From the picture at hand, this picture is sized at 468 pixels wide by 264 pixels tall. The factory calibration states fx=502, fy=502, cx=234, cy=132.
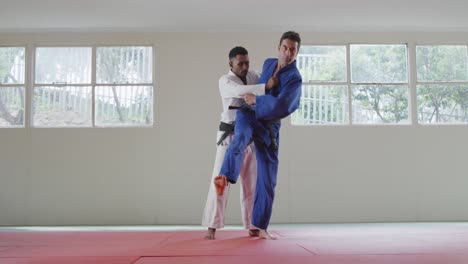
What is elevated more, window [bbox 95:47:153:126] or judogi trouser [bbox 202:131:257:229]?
window [bbox 95:47:153:126]

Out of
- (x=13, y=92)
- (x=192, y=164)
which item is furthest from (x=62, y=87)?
(x=192, y=164)

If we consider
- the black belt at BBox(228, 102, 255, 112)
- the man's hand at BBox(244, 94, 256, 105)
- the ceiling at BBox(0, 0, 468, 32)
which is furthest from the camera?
the ceiling at BBox(0, 0, 468, 32)

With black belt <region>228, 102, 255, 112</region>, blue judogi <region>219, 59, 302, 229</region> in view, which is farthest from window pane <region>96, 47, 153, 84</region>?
blue judogi <region>219, 59, 302, 229</region>

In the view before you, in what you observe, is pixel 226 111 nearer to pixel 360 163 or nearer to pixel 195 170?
pixel 195 170

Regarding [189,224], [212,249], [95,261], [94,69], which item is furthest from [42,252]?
[94,69]

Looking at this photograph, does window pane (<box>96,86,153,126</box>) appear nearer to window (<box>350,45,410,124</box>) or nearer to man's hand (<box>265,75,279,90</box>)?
window (<box>350,45,410,124</box>)

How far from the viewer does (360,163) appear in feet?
22.1

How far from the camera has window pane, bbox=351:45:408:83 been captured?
689cm

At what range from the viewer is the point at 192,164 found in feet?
21.8

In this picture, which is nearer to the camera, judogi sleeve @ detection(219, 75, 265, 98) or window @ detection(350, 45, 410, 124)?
judogi sleeve @ detection(219, 75, 265, 98)

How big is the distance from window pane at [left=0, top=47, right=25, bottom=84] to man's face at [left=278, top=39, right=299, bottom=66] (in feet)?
15.5

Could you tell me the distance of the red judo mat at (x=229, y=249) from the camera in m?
2.41

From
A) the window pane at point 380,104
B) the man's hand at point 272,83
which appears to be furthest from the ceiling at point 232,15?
the man's hand at point 272,83

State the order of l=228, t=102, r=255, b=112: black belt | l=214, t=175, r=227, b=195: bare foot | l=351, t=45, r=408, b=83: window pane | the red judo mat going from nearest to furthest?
1. the red judo mat
2. l=214, t=175, r=227, b=195: bare foot
3. l=228, t=102, r=255, b=112: black belt
4. l=351, t=45, r=408, b=83: window pane
